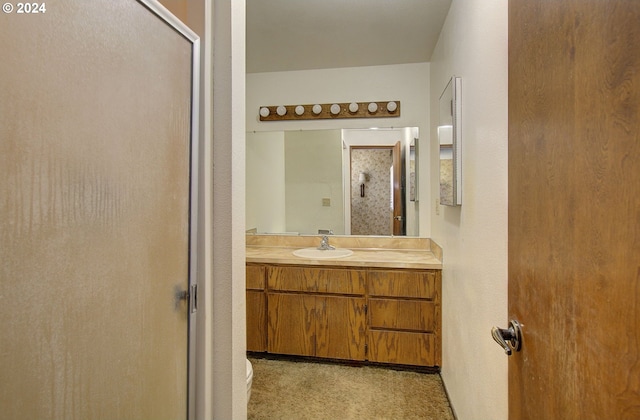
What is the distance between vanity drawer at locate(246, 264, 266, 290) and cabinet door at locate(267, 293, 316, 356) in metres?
0.12

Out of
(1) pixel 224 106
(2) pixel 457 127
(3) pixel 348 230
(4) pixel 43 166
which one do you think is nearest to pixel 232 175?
(1) pixel 224 106

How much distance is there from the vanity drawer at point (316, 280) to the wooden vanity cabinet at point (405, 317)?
0.10 meters

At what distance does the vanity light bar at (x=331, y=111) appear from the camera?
282 cm

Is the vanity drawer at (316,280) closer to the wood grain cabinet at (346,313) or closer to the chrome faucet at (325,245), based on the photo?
the wood grain cabinet at (346,313)

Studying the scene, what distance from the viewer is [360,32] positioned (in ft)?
7.46

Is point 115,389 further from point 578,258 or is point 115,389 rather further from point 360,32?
point 360,32

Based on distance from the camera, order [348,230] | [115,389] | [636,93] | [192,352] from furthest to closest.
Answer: [348,230] → [192,352] → [115,389] → [636,93]

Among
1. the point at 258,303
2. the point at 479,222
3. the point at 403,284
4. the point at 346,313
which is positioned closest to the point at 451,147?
the point at 479,222

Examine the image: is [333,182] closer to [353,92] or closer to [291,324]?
[353,92]

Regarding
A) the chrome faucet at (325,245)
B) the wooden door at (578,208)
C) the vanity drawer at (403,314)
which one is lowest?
the vanity drawer at (403,314)

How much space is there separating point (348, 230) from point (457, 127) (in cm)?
148

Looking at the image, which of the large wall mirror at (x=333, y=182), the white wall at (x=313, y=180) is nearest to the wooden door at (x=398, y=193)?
the large wall mirror at (x=333, y=182)

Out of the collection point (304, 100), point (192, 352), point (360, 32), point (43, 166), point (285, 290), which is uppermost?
point (360, 32)

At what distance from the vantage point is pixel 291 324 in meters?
2.42
